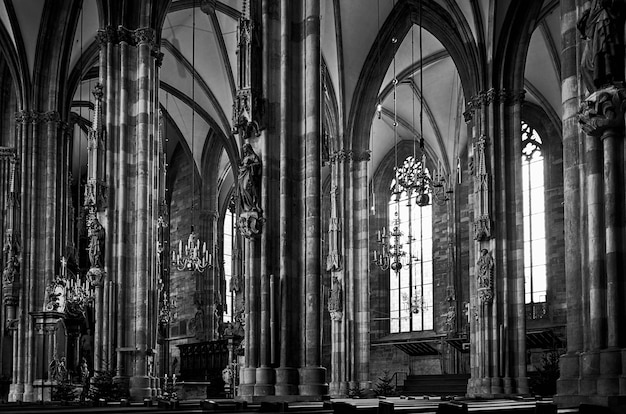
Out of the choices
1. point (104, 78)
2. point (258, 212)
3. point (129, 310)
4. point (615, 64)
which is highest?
point (104, 78)

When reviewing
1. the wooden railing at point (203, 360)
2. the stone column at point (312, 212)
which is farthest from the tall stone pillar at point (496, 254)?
the wooden railing at point (203, 360)

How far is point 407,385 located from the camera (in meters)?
33.9

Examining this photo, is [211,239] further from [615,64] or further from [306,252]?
[615,64]

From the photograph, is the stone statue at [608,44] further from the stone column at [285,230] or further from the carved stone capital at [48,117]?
the carved stone capital at [48,117]

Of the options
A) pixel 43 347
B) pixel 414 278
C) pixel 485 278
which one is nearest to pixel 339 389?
pixel 485 278

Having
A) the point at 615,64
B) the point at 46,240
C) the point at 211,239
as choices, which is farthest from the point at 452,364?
the point at 615,64

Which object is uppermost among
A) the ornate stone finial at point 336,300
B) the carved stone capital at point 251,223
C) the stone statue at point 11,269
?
the carved stone capital at point 251,223

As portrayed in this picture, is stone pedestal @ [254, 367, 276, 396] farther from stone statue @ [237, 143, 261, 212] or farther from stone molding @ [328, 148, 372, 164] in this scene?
stone molding @ [328, 148, 372, 164]

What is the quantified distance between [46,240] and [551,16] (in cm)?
1919

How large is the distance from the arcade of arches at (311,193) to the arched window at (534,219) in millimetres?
96

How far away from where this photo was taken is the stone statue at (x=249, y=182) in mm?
14922

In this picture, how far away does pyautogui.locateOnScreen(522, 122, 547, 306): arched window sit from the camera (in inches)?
1326

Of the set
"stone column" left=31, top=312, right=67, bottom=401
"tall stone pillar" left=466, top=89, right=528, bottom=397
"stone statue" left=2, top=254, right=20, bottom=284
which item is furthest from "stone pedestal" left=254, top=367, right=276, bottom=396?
"stone statue" left=2, top=254, right=20, bottom=284

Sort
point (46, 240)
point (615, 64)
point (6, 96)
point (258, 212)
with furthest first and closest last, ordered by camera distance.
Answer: point (6, 96)
point (46, 240)
point (258, 212)
point (615, 64)
